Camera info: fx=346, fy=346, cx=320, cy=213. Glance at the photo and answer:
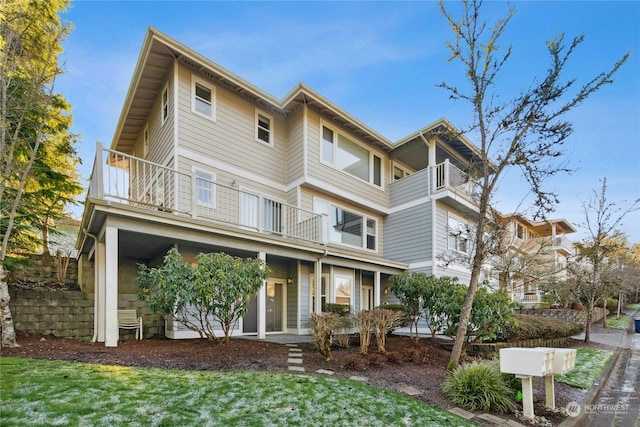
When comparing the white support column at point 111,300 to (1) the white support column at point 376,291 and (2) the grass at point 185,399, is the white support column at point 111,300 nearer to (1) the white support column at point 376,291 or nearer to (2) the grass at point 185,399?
(2) the grass at point 185,399

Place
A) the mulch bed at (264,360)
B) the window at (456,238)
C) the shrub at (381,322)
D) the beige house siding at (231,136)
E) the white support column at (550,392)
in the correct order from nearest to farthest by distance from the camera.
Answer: the white support column at (550,392), the mulch bed at (264,360), the shrub at (381,322), the beige house siding at (231,136), the window at (456,238)

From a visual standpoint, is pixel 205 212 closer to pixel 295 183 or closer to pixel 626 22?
pixel 295 183

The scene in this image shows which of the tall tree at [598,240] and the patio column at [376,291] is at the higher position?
the tall tree at [598,240]

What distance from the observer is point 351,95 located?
1880 centimetres

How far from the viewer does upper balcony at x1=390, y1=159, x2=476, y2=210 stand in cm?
1375

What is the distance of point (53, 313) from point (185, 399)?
19.0 feet

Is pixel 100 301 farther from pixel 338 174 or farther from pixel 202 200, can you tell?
pixel 338 174

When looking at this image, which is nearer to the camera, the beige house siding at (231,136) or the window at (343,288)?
the beige house siding at (231,136)

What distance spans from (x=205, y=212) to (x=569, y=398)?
29.8 feet

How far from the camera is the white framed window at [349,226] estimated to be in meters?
13.3

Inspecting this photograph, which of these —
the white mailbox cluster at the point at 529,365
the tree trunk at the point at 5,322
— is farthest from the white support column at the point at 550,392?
the tree trunk at the point at 5,322

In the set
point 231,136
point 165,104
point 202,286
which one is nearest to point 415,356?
point 202,286

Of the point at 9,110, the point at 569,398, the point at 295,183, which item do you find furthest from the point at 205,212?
the point at 569,398
